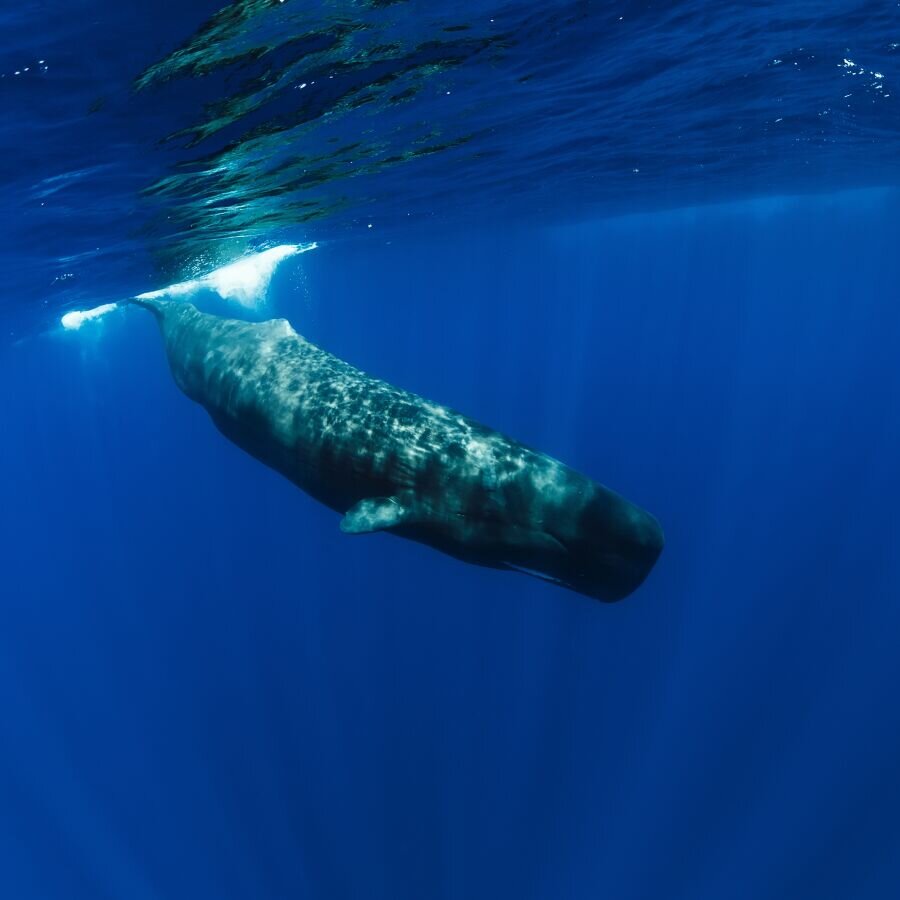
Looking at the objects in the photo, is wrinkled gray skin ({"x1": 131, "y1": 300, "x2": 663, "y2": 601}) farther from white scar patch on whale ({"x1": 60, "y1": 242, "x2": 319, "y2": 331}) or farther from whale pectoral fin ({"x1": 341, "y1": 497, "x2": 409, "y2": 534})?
white scar patch on whale ({"x1": 60, "y1": 242, "x2": 319, "y2": 331})

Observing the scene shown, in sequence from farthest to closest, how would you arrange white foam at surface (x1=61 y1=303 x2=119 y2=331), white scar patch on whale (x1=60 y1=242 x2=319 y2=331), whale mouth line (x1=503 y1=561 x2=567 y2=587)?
1. white foam at surface (x1=61 y1=303 x2=119 y2=331)
2. white scar patch on whale (x1=60 y1=242 x2=319 y2=331)
3. whale mouth line (x1=503 y1=561 x2=567 y2=587)

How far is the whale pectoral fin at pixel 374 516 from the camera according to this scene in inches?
233

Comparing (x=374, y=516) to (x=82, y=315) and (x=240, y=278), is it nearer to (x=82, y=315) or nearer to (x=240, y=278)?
(x=240, y=278)

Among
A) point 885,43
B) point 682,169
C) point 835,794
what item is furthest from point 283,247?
point 835,794

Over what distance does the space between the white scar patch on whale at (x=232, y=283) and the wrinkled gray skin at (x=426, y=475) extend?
20264mm

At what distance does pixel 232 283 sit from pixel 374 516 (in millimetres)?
28267

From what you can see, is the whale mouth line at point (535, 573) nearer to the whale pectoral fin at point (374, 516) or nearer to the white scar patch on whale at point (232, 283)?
the whale pectoral fin at point (374, 516)

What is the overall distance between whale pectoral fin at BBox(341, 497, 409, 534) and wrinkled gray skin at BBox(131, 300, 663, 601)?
14 mm

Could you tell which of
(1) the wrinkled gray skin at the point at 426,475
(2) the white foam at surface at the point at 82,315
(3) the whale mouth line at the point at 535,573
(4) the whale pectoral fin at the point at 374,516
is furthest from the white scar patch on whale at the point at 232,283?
(3) the whale mouth line at the point at 535,573

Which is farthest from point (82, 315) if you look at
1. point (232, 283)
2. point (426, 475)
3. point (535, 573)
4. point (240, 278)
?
point (535, 573)

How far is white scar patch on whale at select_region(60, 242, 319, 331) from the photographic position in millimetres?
27781

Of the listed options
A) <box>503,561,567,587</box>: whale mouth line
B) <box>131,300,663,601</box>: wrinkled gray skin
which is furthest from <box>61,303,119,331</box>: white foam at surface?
<box>503,561,567,587</box>: whale mouth line

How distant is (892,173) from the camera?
29.2 m

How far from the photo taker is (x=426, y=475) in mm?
6375
